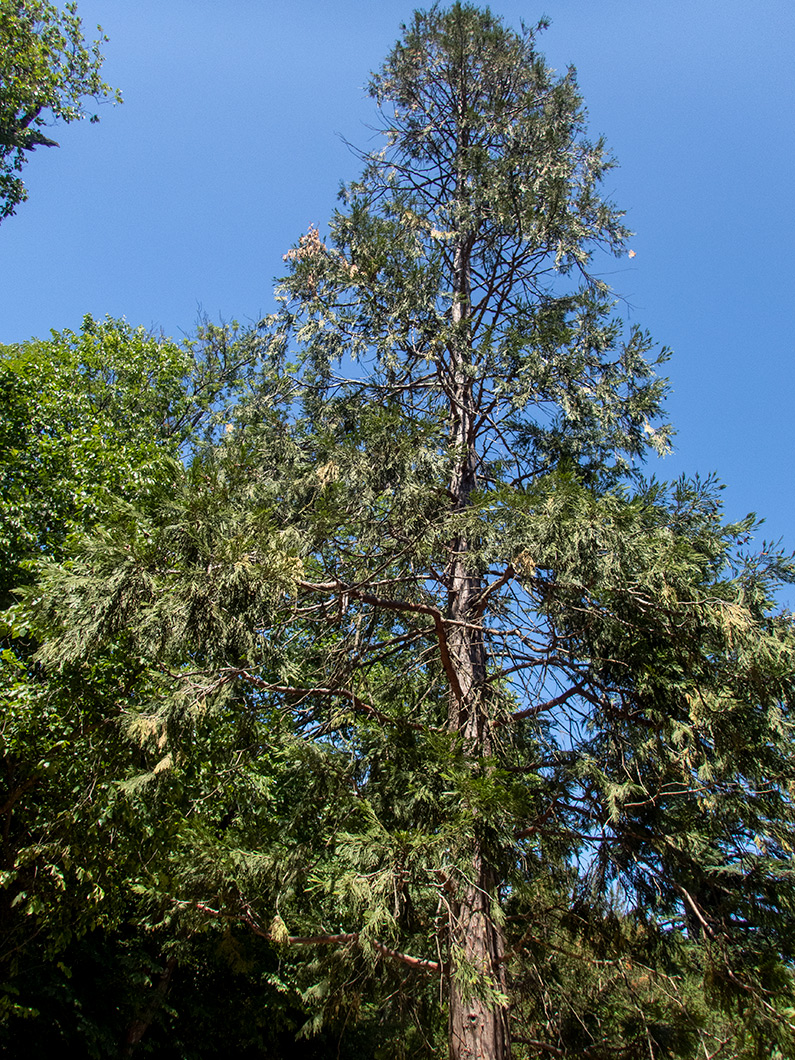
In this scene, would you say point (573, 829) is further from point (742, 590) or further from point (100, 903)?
point (100, 903)

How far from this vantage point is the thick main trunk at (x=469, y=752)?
11.6 feet

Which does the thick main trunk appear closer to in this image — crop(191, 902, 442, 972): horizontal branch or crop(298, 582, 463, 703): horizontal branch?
crop(298, 582, 463, 703): horizontal branch

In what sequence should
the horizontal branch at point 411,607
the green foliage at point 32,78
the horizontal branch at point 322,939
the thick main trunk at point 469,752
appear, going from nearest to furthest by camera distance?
the thick main trunk at point 469,752
the horizontal branch at point 322,939
the horizontal branch at point 411,607
the green foliage at point 32,78

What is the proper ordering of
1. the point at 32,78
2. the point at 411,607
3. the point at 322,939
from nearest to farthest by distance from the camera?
1. the point at 322,939
2. the point at 411,607
3. the point at 32,78

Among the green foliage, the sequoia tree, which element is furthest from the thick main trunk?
the green foliage

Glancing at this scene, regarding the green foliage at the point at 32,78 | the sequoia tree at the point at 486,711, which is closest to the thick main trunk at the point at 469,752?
the sequoia tree at the point at 486,711

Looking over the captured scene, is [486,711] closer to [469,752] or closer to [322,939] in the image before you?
[469,752]

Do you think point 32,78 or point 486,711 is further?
point 32,78

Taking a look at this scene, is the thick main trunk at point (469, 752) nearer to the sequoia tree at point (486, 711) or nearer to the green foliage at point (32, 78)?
the sequoia tree at point (486, 711)

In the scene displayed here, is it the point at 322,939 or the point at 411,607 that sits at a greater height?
the point at 411,607

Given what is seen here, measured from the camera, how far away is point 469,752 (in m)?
4.66

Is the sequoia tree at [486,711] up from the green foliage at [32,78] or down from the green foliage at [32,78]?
down

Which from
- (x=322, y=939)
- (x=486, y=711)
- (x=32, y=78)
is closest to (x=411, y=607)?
(x=486, y=711)

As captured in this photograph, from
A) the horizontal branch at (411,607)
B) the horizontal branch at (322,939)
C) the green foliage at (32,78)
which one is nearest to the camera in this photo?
the horizontal branch at (322,939)
